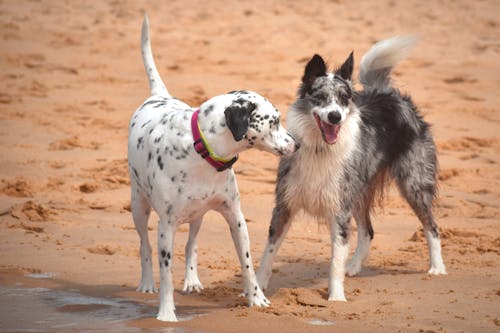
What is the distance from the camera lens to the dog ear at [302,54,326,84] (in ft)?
21.6

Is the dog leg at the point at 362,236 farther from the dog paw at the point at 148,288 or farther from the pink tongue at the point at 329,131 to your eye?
the dog paw at the point at 148,288

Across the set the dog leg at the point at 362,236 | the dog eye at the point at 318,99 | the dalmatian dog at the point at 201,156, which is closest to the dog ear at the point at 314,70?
the dog eye at the point at 318,99

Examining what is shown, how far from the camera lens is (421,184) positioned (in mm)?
7676

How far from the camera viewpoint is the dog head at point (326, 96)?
6.40 m

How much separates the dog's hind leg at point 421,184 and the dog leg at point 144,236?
2.31m

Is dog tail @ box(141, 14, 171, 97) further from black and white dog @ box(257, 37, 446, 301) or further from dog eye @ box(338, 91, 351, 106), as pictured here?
dog eye @ box(338, 91, 351, 106)

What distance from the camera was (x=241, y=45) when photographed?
1561cm

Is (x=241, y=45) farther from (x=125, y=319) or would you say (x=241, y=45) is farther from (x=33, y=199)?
(x=125, y=319)

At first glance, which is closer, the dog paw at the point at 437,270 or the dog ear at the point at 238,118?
the dog ear at the point at 238,118

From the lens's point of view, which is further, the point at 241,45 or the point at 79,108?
the point at 241,45

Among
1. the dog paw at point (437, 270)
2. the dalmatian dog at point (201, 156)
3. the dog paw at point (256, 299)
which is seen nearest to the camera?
the dalmatian dog at point (201, 156)

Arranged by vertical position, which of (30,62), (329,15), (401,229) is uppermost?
(329,15)

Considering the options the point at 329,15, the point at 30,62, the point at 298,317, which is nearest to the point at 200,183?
the point at 298,317

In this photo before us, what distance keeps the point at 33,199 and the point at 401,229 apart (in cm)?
377
